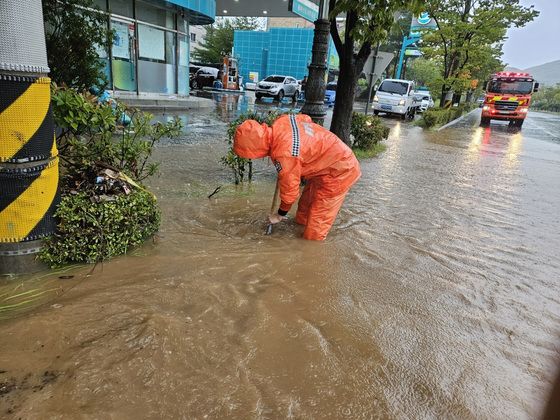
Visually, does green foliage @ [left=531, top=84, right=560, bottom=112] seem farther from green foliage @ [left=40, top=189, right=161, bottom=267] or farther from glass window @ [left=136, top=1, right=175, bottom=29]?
green foliage @ [left=40, top=189, right=161, bottom=267]

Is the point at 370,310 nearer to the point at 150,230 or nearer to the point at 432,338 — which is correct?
the point at 432,338

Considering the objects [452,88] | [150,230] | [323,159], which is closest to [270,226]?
[323,159]

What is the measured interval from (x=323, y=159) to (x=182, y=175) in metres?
3.15

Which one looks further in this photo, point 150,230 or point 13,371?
point 150,230

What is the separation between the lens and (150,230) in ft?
11.9

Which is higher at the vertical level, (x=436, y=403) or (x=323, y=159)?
(x=323, y=159)

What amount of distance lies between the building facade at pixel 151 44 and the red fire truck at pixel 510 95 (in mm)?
14643

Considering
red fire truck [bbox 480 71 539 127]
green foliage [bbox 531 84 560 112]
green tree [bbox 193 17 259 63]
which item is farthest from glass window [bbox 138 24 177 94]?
green foliage [bbox 531 84 560 112]

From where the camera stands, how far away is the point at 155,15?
15195 mm

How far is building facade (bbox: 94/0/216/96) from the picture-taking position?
1403 centimetres

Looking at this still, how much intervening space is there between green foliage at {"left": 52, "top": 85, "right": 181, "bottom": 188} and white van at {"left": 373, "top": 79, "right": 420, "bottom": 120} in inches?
719

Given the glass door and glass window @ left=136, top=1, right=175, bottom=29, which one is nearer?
the glass door

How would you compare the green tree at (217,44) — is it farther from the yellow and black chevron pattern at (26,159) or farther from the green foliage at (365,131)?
the yellow and black chevron pattern at (26,159)

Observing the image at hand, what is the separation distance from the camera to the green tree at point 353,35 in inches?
196
